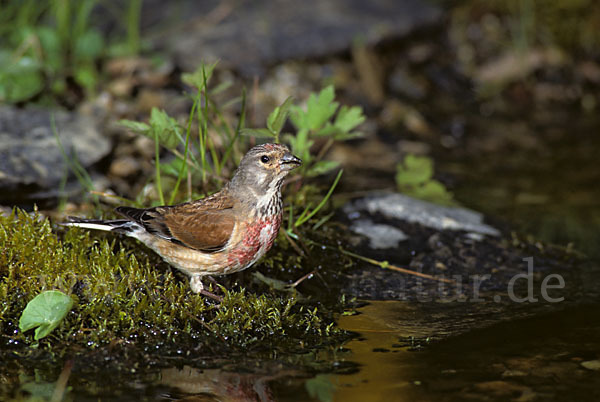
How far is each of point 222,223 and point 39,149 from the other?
226 cm

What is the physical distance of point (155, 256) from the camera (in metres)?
4.68

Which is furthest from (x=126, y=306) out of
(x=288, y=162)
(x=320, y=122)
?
(x=320, y=122)

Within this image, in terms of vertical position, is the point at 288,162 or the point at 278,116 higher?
the point at 278,116

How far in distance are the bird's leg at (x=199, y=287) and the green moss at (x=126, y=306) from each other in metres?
0.05

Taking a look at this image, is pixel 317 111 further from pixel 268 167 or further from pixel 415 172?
pixel 415 172

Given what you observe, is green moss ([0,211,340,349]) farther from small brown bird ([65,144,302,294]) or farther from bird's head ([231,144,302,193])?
bird's head ([231,144,302,193])

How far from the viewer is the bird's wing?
4.22m

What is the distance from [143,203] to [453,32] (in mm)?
6407

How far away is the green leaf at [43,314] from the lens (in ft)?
12.1

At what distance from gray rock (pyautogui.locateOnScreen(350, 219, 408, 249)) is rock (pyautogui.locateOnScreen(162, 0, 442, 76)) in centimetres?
361

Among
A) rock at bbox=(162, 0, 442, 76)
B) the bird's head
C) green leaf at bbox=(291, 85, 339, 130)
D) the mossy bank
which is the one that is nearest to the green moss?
the mossy bank

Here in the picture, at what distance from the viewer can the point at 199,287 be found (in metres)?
4.28

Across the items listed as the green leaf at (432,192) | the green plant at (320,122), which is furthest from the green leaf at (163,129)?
the green leaf at (432,192)

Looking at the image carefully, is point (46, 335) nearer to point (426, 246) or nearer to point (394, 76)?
point (426, 246)
